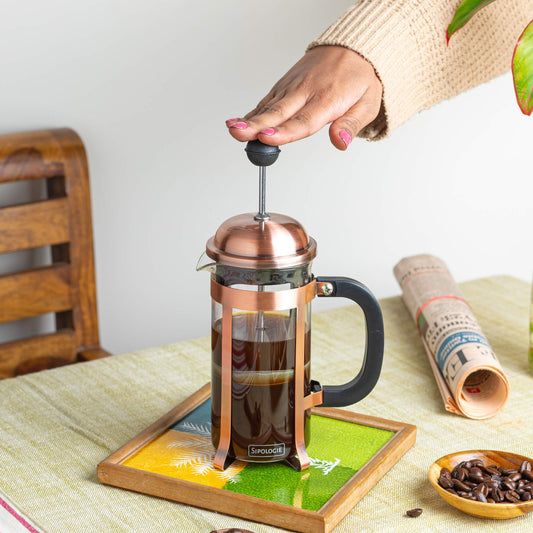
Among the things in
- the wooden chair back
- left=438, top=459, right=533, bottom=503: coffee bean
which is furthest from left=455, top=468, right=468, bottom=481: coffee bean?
the wooden chair back

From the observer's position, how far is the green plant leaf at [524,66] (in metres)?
0.93

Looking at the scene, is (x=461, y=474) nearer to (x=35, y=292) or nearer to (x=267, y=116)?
(x=267, y=116)

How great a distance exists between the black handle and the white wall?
91cm

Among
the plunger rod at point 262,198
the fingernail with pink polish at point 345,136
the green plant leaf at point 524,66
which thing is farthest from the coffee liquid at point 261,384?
the green plant leaf at point 524,66

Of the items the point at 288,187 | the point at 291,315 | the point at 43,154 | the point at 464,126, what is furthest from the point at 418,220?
the point at 291,315

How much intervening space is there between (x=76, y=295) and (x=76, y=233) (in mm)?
129

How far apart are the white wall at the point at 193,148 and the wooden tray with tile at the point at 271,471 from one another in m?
0.80

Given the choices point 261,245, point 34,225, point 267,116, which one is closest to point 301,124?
point 267,116

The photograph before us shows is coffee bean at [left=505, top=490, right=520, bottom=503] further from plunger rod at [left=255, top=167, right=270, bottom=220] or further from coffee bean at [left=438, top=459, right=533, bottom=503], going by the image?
plunger rod at [left=255, top=167, right=270, bottom=220]

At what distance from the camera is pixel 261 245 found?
83 centimetres

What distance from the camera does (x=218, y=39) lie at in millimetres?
1721

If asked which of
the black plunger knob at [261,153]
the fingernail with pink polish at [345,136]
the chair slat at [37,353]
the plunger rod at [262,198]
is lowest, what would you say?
the chair slat at [37,353]

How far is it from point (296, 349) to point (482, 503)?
25 cm

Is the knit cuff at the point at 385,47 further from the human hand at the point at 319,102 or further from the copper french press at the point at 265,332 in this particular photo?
the copper french press at the point at 265,332
